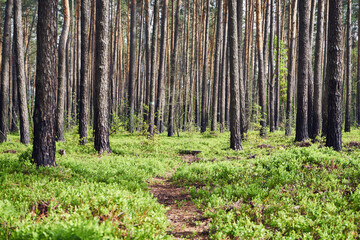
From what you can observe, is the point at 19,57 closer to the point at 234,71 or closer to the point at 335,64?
the point at 234,71

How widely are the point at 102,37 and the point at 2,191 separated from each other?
280 inches

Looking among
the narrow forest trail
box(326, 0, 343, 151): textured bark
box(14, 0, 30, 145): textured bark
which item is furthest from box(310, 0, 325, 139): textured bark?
box(14, 0, 30, 145): textured bark

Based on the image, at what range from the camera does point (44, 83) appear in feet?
23.6

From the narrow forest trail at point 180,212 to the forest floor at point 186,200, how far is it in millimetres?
18

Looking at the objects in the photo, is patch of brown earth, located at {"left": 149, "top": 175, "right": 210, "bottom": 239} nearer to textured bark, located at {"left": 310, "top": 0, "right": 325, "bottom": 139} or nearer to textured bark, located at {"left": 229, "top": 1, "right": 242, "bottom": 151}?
textured bark, located at {"left": 229, "top": 1, "right": 242, "bottom": 151}

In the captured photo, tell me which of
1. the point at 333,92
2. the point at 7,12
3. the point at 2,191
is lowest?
the point at 2,191

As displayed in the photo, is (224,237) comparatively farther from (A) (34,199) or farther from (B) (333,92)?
(B) (333,92)

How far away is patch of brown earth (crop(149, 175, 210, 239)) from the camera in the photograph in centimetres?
441

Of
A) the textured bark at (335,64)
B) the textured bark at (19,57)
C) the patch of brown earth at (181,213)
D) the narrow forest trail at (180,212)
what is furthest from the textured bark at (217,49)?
the patch of brown earth at (181,213)

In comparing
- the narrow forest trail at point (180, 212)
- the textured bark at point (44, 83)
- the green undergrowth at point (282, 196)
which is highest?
the textured bark at point (44, 83)

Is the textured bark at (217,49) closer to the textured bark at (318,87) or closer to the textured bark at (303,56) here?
the textured bark at (318,87)

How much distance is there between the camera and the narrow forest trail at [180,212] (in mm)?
4410

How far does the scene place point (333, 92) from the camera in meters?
9.08

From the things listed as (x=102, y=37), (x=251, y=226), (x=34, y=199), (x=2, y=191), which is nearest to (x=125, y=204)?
(x=34, y=199)
